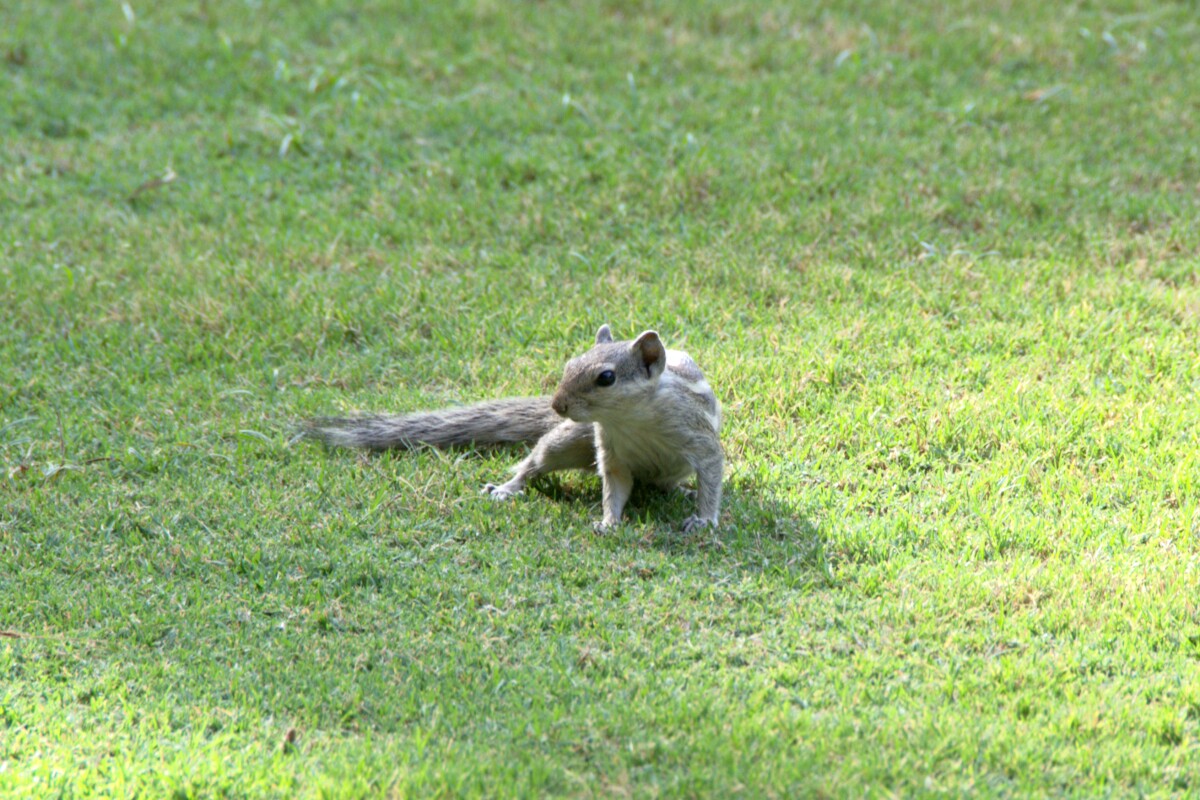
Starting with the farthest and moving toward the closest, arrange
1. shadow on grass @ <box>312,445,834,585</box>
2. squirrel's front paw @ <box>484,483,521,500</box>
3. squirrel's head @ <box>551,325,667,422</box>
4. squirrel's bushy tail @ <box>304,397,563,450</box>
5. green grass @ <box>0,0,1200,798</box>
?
1. squirrel's bushy tail @ <box>304,397,563,450</box>
2. squirrel's front paw @ <box>484,483,521,500</box>
3. squirrel's head @ <box>551,325,667,422</box>
4. shadow on grass @ <box>312,445,834,585</box>
5. green grass @ <box>0,0,1200,798</box>

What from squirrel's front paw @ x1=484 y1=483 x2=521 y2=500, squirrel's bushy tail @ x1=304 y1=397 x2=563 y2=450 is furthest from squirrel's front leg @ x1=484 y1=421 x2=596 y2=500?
squirrel's bushy tail @ x1=304 y1=397 x2=563 y2=450

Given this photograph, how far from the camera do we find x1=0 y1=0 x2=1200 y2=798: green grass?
12.1 feet

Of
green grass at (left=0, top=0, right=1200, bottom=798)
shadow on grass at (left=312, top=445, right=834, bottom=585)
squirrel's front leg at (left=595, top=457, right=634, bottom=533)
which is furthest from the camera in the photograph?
squirrel's front leg at (left=595, top=457, right=634, bottom=533)

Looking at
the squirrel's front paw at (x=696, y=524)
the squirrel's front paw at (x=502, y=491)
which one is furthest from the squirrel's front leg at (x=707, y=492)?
the squirrel's front paw at (x=502, y=491)

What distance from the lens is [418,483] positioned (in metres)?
5.12

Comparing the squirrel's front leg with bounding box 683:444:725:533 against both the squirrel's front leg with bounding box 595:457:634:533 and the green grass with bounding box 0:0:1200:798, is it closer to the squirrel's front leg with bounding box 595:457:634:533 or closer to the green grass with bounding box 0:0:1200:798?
the green grass with bounding box 0:0:1200:798

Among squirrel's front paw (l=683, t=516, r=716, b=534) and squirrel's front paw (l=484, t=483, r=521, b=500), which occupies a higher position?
squirrel's front paw (l=683, t=516, r=716, b=534)

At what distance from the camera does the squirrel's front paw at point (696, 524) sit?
4754mm

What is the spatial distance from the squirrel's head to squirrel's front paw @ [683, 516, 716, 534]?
48 centimetres

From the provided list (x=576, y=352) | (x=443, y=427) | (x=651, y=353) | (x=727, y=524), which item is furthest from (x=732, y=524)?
(x=576, y=352)

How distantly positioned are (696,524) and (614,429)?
461mm

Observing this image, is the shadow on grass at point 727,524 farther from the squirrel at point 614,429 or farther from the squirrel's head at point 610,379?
the squirrel's head at point 610,379

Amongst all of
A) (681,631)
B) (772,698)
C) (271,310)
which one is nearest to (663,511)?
(681,631)

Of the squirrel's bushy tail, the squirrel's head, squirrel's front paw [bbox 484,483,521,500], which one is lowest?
squirrel's front paw [bbox 484,483,521,500]
